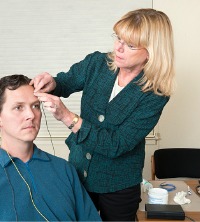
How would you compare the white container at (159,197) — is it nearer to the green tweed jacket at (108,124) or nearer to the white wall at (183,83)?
the green tweed jacket at (108,124)

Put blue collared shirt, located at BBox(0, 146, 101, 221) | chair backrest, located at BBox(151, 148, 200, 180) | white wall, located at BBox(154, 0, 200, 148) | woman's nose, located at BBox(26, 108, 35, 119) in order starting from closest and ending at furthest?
blue collared shirt, located at BBox(0, 146, 101, 221)
woman's nose, located at BBox(26, 108, 35, 119)
chair backrest, located at BBox(151, 148, 200, 180)
white wall, located at BBox(154, 0, 200, 148)

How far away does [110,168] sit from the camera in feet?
5.21

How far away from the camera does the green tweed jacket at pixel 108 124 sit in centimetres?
149

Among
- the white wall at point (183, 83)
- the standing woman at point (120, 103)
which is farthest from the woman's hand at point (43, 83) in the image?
the white wall at point (183, 83)

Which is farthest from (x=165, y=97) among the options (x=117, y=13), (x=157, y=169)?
(x=117, y=13)

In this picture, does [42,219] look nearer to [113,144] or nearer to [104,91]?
[113,144]

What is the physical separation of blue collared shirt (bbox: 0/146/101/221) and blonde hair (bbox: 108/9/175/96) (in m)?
0.59

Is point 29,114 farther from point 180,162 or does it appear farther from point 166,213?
point 180,162

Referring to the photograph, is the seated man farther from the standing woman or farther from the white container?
the white container

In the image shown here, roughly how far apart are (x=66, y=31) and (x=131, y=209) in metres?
1.90

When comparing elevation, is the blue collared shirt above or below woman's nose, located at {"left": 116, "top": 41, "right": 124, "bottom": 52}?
below

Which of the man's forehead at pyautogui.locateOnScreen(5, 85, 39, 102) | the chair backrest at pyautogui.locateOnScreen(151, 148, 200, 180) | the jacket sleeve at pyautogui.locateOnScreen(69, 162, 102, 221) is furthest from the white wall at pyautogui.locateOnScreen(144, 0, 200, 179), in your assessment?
the man's forehead at pyautogui.locateOnScreen(5, 85, 39, 102)

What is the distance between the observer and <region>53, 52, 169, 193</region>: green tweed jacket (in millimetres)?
1491

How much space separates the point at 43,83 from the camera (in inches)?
58.4
